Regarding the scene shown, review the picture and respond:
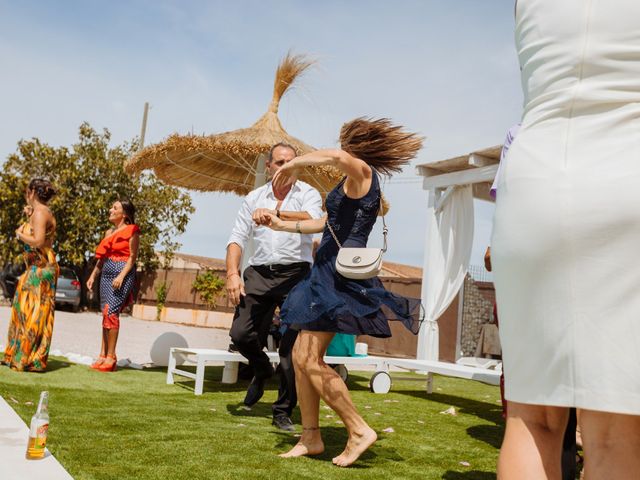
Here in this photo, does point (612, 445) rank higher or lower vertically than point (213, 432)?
higher

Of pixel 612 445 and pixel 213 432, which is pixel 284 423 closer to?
pixel 213 432

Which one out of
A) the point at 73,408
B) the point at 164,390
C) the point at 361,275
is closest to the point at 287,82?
the point at 164,390

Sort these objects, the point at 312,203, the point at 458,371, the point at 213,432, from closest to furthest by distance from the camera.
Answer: the point at 213,432, the point at 312,203, the point at 458,371

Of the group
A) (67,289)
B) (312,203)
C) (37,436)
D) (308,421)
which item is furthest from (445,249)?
(67,289)

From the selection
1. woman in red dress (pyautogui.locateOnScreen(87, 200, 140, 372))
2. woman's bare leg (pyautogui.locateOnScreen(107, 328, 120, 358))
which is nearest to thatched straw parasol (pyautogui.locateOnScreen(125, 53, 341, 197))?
woman in red dress (pyautogui.locateOnScreen(87, 200, 140, 372))

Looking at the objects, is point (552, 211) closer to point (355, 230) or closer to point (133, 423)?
point (355, 230)

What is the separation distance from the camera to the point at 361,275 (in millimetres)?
3193

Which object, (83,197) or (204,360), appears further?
(83,197)

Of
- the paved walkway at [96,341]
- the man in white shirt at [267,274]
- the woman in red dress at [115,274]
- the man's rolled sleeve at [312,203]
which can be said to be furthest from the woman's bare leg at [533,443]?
the paved walkway at [96,341]

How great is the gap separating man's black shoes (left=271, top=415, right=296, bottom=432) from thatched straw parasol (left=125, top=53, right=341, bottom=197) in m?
3.71

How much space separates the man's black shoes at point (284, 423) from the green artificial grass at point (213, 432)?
0.21 ft

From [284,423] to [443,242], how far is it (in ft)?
22.3

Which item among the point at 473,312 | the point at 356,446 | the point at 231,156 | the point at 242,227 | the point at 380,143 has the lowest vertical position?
the point at 356,446

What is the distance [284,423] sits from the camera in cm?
445
